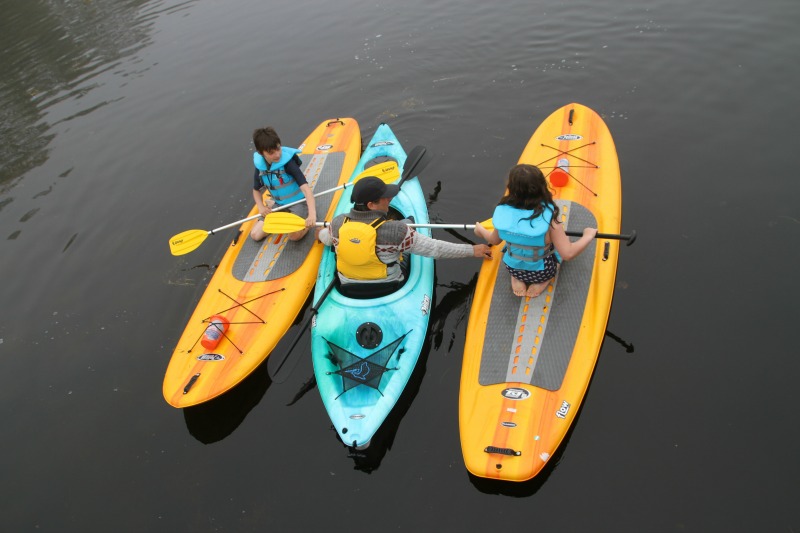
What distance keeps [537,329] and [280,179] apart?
10.1 ft

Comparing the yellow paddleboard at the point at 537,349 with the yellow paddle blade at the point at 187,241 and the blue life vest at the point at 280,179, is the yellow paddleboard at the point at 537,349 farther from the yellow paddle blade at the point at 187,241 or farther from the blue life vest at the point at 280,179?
the yellow paddle blade at the point at 187,241

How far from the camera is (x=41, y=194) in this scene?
28.3ft

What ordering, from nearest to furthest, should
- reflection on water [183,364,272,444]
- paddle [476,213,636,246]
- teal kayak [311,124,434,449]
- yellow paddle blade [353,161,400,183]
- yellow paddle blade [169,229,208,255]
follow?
1. teal kayak [311,124,434,449]
2. paddle [476,213,636,246]
3. reflection on water [183,364,272,444]
4. yellow paddle blade [353,161,400,183]
5. yellow paddle blade [169,229,208,255]

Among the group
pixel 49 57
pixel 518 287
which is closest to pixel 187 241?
pixel 518 287

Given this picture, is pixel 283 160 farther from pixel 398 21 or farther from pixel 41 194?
pixel 398 21

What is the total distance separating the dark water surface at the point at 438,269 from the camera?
13.6 ft

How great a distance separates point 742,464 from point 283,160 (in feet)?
15.4

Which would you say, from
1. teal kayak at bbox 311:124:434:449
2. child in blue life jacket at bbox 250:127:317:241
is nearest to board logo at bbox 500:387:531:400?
teal kayak at bbox 311:124:434:449

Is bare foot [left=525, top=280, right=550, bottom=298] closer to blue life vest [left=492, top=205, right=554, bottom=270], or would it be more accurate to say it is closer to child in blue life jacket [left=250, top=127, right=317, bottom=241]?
blue life vest [left=492, top=205, right=554, bottom=270]

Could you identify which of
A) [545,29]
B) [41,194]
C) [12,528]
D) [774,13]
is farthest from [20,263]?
[774,13]

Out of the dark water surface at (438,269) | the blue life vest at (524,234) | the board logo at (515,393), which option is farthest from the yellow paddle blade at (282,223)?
the board logo at (515,393)

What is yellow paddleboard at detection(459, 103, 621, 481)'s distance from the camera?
384 centimetres

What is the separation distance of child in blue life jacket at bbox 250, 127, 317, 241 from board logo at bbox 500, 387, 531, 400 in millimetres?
2688

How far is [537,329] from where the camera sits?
14.7 ft
